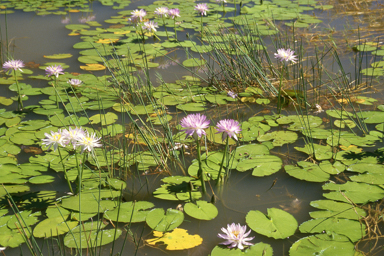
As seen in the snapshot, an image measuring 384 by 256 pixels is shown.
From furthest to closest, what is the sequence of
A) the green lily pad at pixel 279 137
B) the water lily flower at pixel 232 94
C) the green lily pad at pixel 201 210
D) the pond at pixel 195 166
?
the water lily flower at pixel 232 94 → the green lily pad at pixel 279 137 → the green lily pad at pixel 201 210 → the pond at pixel 195 166

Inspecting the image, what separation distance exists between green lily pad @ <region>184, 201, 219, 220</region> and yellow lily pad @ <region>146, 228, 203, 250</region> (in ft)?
0.31

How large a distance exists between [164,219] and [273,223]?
1.49 feet

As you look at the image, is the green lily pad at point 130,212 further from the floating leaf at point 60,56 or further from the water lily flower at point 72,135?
the floating leaf at point 60,56

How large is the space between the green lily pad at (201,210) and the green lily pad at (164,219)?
4 centimetres

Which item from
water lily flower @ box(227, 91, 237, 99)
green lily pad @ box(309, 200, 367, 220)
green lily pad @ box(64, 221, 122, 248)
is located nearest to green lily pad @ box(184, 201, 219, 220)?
green lily pad @ box(64, 221, 122, 248)

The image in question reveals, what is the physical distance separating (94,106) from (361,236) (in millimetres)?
1940

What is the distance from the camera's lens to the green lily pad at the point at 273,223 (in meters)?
1.39

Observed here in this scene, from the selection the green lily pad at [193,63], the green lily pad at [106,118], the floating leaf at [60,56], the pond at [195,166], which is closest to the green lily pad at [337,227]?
the pond at [195,166]

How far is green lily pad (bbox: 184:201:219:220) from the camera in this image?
1.51 metres

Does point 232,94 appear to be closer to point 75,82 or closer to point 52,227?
point 75,82

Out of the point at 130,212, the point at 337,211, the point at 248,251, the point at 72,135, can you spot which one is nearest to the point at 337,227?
the point at 337,211

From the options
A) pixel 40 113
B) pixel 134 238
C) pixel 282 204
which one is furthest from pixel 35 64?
pixel 282 204

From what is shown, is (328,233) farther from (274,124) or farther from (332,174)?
(274,124)

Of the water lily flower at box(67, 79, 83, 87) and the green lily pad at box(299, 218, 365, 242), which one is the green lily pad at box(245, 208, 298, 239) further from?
the water lily flower at box(67, 79, 83, 87)
